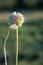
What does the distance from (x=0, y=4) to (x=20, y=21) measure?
749cm

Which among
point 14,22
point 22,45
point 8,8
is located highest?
point 8,8

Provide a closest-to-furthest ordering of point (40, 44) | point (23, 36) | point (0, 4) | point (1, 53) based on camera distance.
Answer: point (1, 53), point (40, 44), point (23, 36), point (0, 4)

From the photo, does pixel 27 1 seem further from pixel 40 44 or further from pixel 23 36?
pixel 40 44

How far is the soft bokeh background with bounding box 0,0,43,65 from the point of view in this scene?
3.41m

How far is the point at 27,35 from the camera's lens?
16.6 feet

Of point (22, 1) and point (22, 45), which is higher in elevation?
point (22, 1)

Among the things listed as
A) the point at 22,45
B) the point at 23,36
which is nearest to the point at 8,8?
the point at 23,36

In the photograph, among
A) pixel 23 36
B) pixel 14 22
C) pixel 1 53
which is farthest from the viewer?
pixel 23 36

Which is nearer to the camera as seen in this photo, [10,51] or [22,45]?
[10,51]

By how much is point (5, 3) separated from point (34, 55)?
5.02 m

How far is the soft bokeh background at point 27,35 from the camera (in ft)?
11.2

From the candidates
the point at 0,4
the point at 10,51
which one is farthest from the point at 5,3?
the point at 10,51

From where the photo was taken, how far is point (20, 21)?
77cm

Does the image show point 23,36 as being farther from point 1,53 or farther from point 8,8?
point 8,8
